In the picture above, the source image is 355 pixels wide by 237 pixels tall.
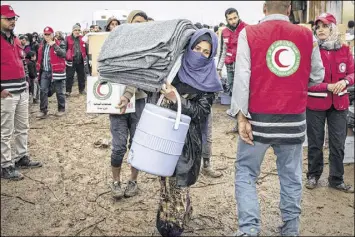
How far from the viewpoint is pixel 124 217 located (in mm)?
3305

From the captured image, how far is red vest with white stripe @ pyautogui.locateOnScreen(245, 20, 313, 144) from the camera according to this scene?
2.47 m

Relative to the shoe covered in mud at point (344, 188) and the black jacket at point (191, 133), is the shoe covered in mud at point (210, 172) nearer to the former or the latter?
the shoe covered in mud at point (344, 188)

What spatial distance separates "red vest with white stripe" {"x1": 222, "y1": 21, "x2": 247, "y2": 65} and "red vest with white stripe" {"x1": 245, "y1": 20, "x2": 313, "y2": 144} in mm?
3658

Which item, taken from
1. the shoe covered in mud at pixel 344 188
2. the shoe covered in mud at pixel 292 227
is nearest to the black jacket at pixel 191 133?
the shoe covered in mud at pixel 292 227

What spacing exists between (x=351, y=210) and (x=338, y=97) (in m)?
1.09

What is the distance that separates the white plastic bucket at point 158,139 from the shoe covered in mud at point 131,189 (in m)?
1.33

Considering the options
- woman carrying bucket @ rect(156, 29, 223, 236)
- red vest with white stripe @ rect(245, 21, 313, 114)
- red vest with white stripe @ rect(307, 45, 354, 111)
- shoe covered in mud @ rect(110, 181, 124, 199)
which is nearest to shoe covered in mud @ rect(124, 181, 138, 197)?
shoe covered in mud @ rect(110, 181, 124, 199)

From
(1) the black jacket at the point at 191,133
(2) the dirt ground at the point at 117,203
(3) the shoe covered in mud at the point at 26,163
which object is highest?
(1) the black jacket at the point at 191,133

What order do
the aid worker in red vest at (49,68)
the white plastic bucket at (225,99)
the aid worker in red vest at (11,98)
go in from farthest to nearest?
the white plastic bucket at (225,99) < the aid worker in red vest at (49,68) < the aid worker in red vest at (11,98)

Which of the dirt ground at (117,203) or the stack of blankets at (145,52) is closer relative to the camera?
the stack of blankets at (145,52)

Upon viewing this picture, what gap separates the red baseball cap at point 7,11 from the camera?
275cm

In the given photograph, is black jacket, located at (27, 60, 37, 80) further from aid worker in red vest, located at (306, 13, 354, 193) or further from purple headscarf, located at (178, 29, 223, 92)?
aid worker in red vest, located at (306, 13, 354, 193)

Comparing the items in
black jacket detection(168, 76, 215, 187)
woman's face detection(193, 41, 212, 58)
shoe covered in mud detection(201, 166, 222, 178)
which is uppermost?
woman's face detection(193, 41, 212, 58)

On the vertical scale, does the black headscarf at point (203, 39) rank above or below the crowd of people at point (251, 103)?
above
